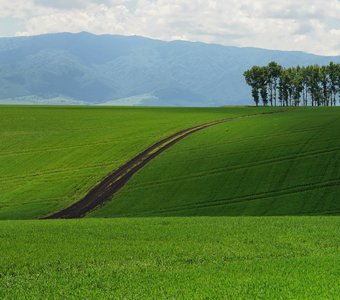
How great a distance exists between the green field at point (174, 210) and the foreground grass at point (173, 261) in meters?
0.07

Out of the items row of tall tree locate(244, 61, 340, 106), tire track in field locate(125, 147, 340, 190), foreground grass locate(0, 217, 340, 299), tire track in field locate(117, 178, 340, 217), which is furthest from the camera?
row of tall tree locate(244, 61, 340, 106)

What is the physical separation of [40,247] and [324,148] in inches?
1918

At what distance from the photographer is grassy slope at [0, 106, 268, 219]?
51.9 m

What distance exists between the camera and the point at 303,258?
67.2 ft

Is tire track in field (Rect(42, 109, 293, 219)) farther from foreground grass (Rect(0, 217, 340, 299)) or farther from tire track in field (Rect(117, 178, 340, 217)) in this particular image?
foreground grass (Rect(0, 217, 340, 299))

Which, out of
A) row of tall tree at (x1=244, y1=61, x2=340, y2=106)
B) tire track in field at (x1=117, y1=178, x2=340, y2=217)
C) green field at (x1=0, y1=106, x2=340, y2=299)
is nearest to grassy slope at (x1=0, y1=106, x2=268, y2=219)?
green field at (x1=0, y1=106, x2=340, y2=299)

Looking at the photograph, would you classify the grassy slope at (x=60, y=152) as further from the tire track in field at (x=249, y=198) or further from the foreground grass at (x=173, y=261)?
the foreground grass at (x=173, y=261)

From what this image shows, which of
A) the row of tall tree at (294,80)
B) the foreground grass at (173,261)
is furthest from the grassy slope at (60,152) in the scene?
the row of tall tree at (294,80)

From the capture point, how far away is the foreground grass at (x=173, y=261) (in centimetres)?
1591

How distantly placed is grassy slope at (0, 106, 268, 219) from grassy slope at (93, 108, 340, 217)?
601 cm

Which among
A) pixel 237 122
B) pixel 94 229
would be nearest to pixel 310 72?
pixel 237 122

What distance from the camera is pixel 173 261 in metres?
20.6

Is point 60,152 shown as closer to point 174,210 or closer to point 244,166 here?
point 244,166

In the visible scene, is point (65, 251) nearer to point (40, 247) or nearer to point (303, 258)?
point (40, 247)
